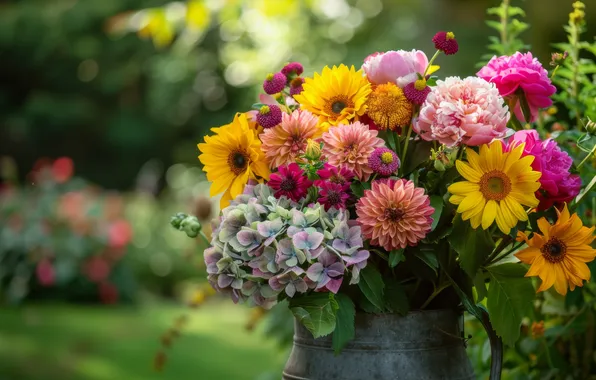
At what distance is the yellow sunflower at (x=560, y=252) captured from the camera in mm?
1289

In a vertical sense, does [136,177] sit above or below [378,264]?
above

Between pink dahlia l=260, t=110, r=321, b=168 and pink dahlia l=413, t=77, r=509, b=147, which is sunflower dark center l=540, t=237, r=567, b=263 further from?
pink dahlia l=260, t=110, r=321, b=168

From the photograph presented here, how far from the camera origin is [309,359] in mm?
1389

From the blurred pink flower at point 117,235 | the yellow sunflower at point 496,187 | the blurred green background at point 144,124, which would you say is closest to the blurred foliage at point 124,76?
the blurred green background at point 144,124

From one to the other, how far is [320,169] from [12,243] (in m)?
6.50

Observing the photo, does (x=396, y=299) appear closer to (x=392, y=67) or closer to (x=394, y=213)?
(x=394, y=213)

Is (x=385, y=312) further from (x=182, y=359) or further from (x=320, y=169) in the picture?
(x=182, y=359)

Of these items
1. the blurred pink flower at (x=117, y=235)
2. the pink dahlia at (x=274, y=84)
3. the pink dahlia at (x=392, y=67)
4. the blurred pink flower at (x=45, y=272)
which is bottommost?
the pink dahlia at (x=274, y=84)

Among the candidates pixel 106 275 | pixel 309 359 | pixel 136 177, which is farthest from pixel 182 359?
pixel 136 177

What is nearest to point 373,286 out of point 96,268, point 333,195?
point 333,195

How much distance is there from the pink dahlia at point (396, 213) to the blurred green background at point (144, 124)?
25.2 inches

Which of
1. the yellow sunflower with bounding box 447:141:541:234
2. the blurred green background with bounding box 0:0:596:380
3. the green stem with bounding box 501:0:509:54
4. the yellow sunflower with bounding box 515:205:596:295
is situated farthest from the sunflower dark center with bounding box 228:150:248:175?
the green stem with bounding box 501:0:509:54

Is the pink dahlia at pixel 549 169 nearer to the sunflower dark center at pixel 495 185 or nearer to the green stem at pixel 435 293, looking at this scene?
the sunflower dark center at pixel 495 185

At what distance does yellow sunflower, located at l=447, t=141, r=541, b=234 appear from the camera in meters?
1.24
